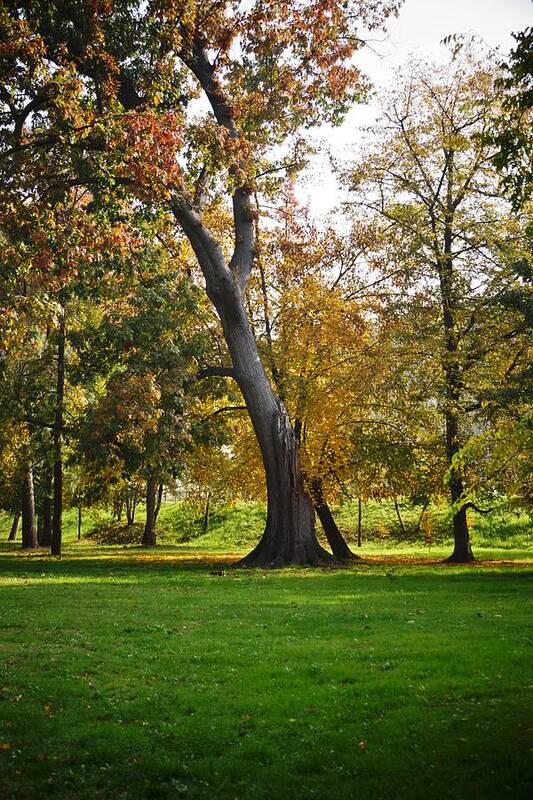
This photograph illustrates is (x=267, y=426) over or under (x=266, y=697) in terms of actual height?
over

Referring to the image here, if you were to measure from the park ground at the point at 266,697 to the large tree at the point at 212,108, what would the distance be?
27.1 ft

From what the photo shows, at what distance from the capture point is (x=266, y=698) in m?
8.11

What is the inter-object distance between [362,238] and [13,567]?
18121mm

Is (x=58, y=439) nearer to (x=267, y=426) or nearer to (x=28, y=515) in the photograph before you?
(x=28, y=515)

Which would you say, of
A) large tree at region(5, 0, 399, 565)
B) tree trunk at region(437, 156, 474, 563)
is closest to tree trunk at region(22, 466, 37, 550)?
large tree at region(5, 0, 399, 565)

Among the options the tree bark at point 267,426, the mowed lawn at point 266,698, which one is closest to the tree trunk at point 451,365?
the tree bark at point 267,426

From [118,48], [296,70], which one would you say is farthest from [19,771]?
[296,70]

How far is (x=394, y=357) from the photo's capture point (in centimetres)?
2545

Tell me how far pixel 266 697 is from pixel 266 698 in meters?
0.04

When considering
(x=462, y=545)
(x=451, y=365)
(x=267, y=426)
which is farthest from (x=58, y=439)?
(x=462, y=545)

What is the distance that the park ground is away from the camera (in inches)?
239

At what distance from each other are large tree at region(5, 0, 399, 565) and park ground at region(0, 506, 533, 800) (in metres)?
8.25

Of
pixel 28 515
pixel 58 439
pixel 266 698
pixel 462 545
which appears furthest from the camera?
pixel 28 515

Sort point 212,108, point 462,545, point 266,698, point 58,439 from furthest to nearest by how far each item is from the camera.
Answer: point 58,439 < point 462,545 < point 212,108 < point 266,698
